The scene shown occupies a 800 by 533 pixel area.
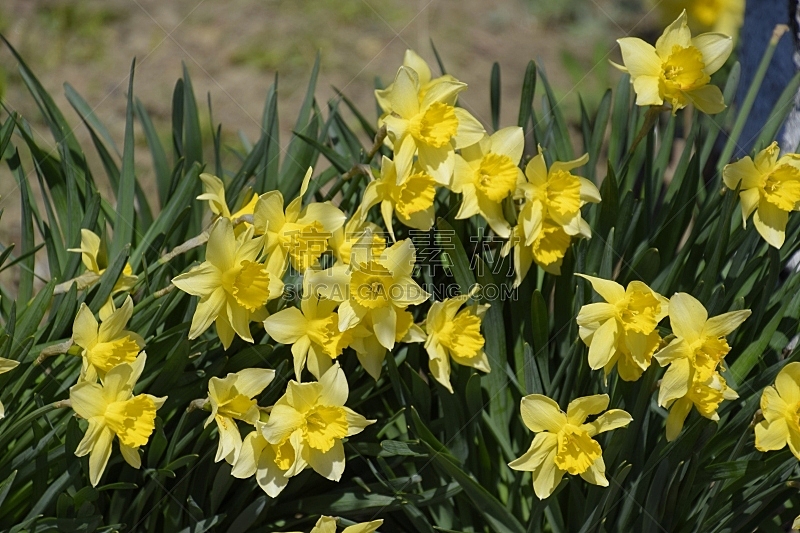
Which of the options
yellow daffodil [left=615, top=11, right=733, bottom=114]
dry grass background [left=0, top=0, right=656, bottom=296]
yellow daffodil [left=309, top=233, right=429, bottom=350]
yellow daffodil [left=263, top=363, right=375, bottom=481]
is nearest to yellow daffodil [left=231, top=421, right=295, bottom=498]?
yellow daffodil [left=263, top=363, right=375, bottom=481]

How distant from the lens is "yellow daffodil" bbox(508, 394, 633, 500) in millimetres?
1219

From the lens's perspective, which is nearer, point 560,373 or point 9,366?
point 9,366

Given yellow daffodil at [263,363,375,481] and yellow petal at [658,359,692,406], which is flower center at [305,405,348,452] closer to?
yellow daffodil at [263,363,375,481]

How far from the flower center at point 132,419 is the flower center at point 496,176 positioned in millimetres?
693

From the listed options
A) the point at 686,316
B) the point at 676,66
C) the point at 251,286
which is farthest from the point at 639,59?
the point at 251,286

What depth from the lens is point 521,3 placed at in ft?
Result: 13.2

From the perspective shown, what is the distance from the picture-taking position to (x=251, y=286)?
1.24m

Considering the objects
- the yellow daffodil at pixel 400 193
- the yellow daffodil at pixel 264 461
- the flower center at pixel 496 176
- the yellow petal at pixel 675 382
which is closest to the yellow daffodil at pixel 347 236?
the yellow daffodil at pixel 400 193

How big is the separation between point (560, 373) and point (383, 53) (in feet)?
8.47

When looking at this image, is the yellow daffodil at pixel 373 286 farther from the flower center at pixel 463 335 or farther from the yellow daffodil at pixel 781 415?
the yellow daffodil at pixel 781 415

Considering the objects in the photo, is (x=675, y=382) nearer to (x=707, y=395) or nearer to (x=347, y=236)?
(x=707, y=395)

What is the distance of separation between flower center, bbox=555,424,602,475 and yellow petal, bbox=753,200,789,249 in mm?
516

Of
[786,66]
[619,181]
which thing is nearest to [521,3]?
[786,66]

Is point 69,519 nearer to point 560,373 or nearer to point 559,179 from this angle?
point 560,373
